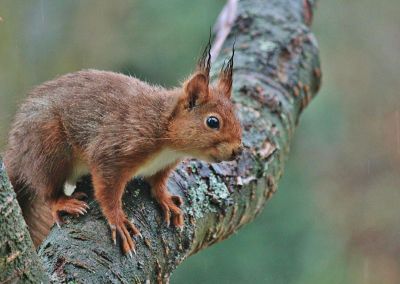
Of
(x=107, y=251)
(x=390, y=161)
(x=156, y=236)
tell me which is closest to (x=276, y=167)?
(x=156, y=236)

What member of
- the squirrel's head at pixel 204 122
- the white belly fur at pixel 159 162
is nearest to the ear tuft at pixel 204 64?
the squirrel's head at pixel 204 122

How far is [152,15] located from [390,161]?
7.57 feet

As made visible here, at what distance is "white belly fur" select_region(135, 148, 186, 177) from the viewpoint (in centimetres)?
196

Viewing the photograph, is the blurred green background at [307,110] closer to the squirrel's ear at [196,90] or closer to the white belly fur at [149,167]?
the white belly fur at [149,167]

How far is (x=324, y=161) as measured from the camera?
4.90m

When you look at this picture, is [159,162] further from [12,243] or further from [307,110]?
[307,110]

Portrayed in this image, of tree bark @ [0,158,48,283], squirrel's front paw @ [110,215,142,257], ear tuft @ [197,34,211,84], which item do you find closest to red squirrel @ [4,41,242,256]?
ear tuft @ [197,34,211,84]

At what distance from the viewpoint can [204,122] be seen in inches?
79.2

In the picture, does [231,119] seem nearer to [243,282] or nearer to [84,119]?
[84,119]

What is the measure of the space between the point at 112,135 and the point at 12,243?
0.80m

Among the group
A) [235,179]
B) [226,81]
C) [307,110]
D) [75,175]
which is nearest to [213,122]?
[226,81]

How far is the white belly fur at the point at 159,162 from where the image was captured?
1.96 m

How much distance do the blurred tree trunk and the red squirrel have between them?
0.08 meters

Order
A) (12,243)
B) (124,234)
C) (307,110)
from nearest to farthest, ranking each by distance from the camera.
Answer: (12,243)
(124,234)
(307,110)
